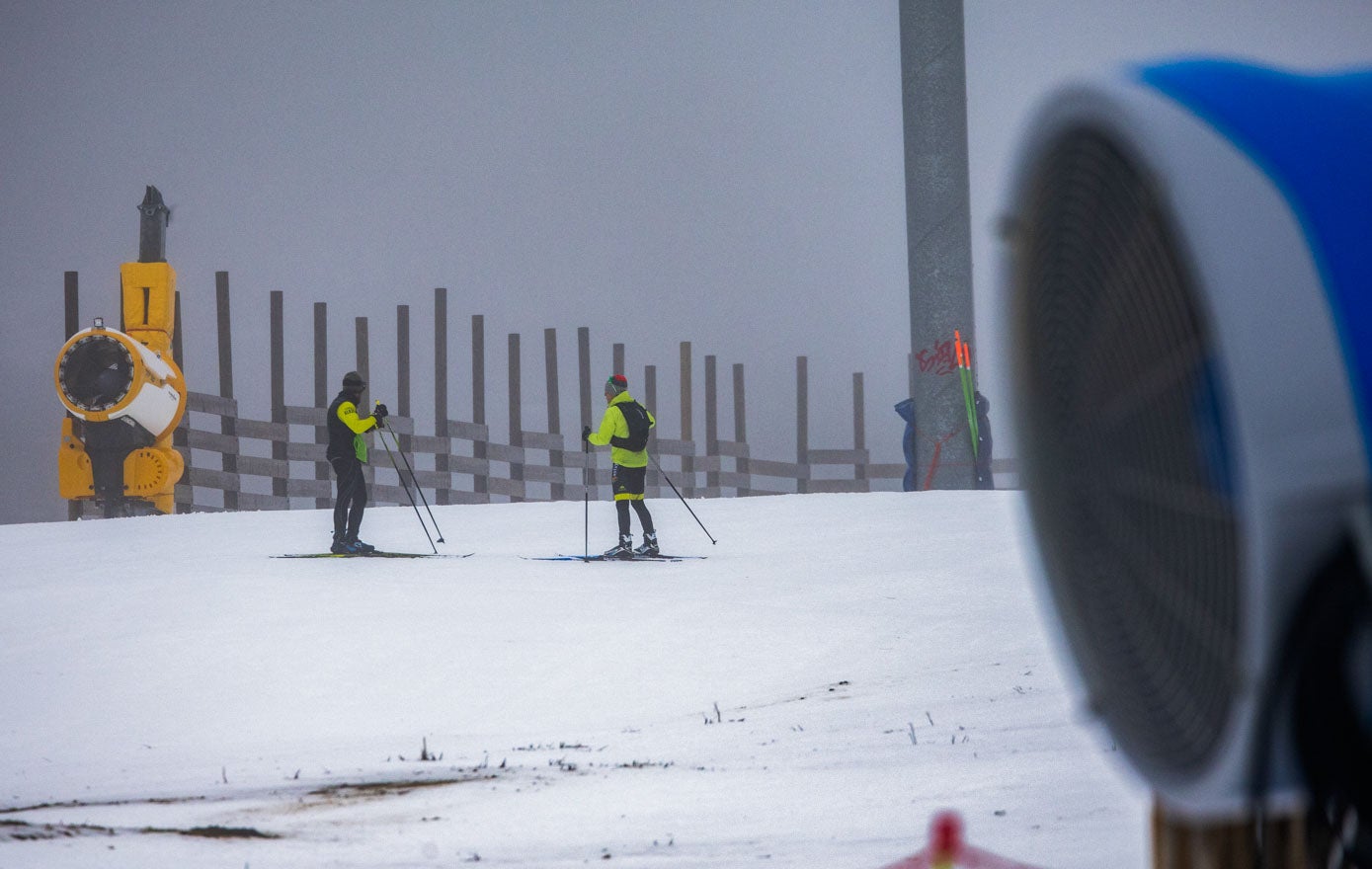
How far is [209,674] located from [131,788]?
7.14ft

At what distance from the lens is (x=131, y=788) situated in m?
5.24

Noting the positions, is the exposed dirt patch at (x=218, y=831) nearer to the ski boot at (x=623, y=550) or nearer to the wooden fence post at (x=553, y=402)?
the ski boot at (x=623, y=550)

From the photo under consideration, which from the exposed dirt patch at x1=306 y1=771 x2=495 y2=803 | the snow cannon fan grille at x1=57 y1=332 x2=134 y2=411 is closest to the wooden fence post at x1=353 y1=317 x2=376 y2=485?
the snow cannon fan grille at x1=57 y1=332 x2=134 y2=411

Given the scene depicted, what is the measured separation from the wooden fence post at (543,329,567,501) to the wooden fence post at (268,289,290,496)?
17.5ft

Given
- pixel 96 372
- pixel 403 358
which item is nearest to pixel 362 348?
pixel 403 358

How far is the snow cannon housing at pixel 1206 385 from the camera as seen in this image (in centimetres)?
107

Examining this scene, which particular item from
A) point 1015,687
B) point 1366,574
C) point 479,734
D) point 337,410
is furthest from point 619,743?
point 337,410

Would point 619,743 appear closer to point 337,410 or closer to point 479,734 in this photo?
point 479,734

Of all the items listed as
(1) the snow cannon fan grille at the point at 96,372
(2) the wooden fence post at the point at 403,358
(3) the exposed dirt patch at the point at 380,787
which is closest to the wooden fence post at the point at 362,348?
(2) the wooden fence post at the point at 403,358

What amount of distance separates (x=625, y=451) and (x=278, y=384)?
1202cm

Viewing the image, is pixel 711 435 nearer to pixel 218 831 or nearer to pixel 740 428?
pixel 740 428

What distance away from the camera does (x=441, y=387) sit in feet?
79.6

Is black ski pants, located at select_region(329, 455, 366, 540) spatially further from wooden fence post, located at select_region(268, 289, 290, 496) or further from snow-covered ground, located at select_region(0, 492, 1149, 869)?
wooden fence post, located at select_region(268, 289, 290, 496)

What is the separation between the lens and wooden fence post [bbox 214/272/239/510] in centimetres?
2059
